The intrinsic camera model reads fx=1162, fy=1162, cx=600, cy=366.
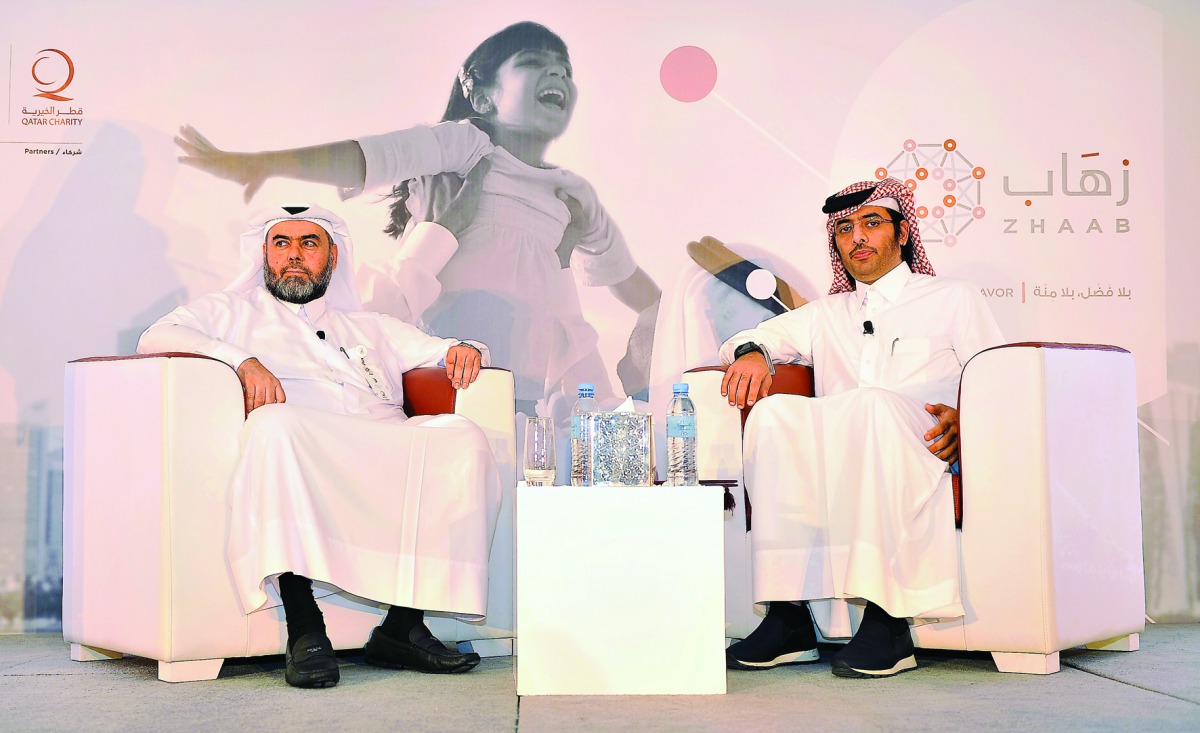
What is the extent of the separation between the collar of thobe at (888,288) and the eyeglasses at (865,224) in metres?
0.14

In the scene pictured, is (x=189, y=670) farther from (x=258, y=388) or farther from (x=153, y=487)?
(x=258, y=388)

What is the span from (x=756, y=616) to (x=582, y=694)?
0.84 m

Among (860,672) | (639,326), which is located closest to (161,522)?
(860,672)

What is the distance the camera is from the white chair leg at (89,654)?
3162mm

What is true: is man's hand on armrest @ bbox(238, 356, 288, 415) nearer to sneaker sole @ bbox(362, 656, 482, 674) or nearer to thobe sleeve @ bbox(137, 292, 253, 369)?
thobe sleeve @ bbox(137, 292, 253, 369)

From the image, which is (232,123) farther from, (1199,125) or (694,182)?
(1199,125)

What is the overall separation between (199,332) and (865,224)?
2005 mm

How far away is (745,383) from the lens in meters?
3.21

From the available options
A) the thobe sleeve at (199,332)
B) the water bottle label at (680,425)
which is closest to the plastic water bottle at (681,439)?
the water bottle label at (680,425)

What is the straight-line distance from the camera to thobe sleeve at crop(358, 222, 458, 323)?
13.9ft

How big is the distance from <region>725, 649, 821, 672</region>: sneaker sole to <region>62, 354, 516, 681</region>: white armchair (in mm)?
936

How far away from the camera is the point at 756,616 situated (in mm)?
3223

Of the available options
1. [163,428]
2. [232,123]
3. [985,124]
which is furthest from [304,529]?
[985,124]

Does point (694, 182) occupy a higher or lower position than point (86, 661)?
higher
